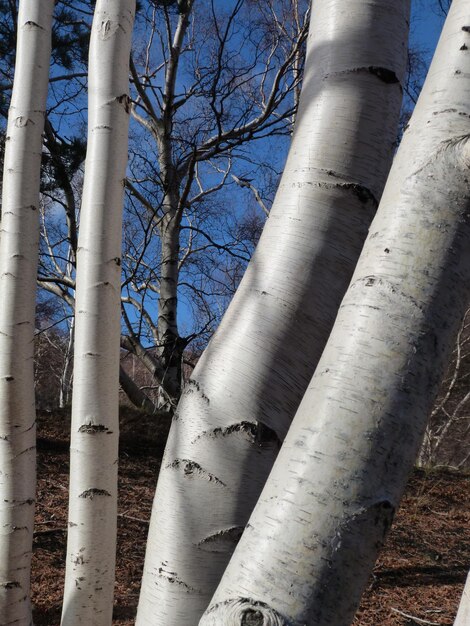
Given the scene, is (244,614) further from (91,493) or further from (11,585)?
(11,585)

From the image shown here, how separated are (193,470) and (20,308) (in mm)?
1238

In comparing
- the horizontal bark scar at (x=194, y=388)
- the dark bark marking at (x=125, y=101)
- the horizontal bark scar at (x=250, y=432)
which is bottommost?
the horizontal bark scar at (x=250, y=432)

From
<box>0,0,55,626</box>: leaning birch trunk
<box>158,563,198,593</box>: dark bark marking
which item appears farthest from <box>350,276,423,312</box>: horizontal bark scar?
<box>0,0,55,626</box>: leaning birch trunk

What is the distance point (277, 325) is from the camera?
3.39 feet

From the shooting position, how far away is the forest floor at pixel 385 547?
305 cm

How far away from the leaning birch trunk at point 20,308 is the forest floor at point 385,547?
101 cm

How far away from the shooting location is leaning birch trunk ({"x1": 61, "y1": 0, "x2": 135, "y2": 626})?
66.0 inches

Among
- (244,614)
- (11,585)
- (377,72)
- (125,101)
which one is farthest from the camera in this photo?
(11,585)

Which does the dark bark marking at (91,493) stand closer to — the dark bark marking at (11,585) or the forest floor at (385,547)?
the dark bark marking at (11,585)

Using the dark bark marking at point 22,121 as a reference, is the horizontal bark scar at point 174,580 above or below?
below

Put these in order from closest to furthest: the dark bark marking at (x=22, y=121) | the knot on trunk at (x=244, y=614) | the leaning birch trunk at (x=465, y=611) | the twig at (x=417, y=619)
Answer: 1. the knot on trunk at (x=244, y=614)
2. the leaning birch trunk at (x=465, y=611)
3. the dark bark marking at (x=22, y=121)
4. the twig at (x=417, y=619)

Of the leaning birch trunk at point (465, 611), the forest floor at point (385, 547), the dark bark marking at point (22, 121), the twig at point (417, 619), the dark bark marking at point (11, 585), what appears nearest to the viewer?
the leaning birch trunk at point (465, 611)

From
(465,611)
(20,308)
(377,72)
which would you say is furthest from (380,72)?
(20,308)

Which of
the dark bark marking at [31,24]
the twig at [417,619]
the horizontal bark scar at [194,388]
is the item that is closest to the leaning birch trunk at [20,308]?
the dark bark marking at [31,24]
